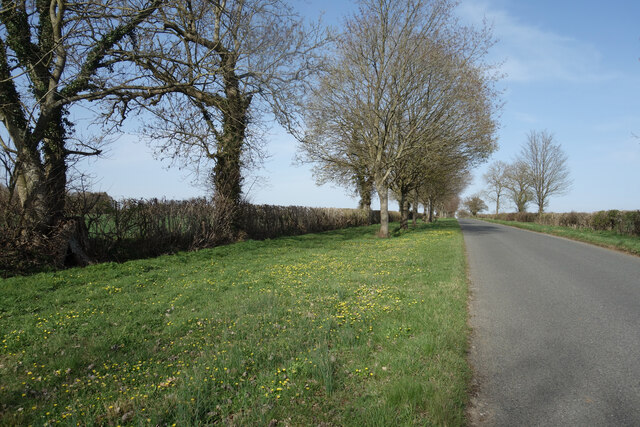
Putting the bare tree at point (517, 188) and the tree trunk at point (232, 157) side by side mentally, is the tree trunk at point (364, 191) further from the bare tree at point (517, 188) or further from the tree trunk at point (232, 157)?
the bare tree at point (517, 188)

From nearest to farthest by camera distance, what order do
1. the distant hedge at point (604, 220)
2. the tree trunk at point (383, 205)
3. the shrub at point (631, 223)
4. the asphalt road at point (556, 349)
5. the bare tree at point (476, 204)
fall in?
the asphalt road at point (556, 349), the shrub at point (631, 223), the distant hedge at point (604, 220), the tree trunk at point (383, 205), the bare tree at point (476, 204)

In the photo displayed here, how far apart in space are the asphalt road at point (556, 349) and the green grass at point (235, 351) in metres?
0.35

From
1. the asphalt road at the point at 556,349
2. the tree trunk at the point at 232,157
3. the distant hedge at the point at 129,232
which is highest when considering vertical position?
the tree trunk at the point at 232,157

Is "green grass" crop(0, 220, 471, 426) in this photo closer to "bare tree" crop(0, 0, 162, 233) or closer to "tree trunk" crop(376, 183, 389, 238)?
"bare tree" crop(0, 0, 162, 233)

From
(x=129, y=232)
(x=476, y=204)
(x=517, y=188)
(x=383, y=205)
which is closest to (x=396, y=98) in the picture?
(x=383, y=205)

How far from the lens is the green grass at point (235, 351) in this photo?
10.1 feet

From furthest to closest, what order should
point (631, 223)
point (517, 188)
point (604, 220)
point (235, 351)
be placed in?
1. point (517, 188)
2. point (604, 220)
3. point (631, 223)
4. point (235, 351)

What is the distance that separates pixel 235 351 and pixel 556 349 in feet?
13.6

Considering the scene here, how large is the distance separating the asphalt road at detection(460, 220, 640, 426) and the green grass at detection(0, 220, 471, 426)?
353 mm

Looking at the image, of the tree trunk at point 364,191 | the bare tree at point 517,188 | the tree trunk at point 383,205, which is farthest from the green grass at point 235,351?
the bare tree at point 517,188

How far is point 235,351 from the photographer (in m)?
4.19

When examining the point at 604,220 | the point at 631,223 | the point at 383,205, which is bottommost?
the point at 631,223

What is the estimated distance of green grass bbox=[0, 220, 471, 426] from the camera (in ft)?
10.1

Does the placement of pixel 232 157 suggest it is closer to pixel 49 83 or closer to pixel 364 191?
pixel 49 83
